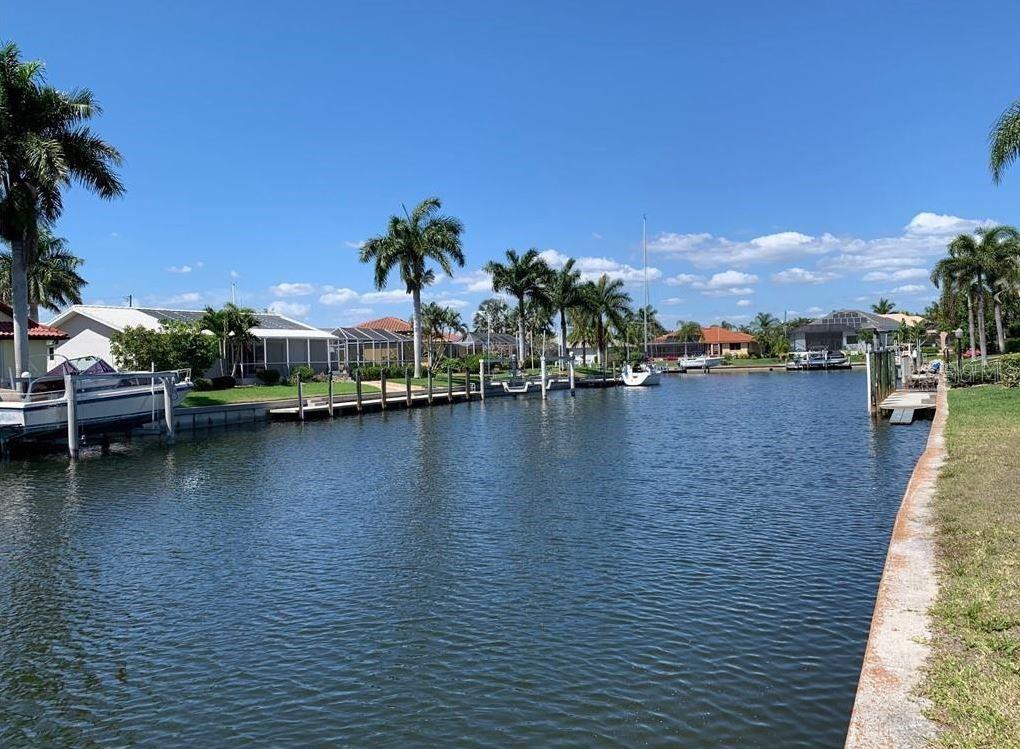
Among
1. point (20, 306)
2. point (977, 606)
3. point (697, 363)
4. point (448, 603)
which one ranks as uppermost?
point (20, 306)

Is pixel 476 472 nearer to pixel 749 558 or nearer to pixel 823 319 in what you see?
pixel 749 558

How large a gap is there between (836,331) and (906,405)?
10231 centimetres

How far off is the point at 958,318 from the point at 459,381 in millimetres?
66736

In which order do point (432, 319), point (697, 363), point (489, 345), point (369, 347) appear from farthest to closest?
point (697, 363), point (489, 345), point (432, 319), point (369, 347)

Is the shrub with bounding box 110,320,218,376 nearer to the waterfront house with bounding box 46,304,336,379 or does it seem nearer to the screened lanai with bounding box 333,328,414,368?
the waterfront house with bounding box 46,304,336,379

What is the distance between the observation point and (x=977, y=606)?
7.95 m

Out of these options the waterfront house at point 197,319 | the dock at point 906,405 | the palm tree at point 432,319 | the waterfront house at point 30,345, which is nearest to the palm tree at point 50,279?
the waterfront house at point 197,319

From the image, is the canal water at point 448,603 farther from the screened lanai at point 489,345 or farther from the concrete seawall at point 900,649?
the screened lanai at point 489,345

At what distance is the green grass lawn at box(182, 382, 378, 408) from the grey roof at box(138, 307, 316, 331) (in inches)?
260

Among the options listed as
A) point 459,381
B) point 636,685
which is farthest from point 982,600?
point 459,381

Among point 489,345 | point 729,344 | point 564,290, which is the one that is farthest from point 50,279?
point 729,344

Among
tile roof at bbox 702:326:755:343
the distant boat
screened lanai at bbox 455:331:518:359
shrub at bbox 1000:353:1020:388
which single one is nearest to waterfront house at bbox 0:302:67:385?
shrub at bbox 1000:353:1020:388

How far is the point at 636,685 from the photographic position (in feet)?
28.0

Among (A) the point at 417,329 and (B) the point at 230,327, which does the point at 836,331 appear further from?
(B) the point at 230,327
